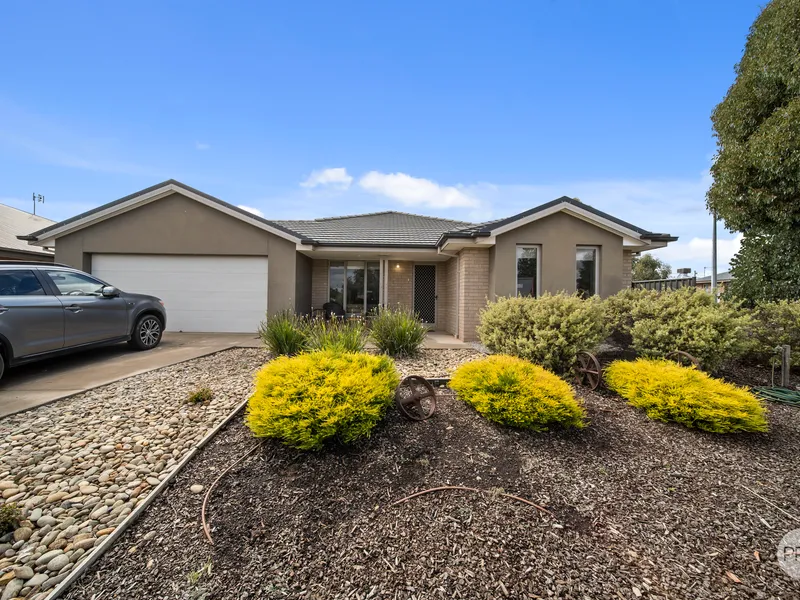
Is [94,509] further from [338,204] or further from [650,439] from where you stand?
[338,204]

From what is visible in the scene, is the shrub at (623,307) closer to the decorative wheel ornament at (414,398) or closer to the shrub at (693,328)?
the shrub at (693,328)

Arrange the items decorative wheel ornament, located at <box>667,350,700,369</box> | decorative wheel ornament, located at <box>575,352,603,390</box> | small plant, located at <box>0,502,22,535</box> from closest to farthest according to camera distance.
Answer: small plant, located at <box>0,502,22,535</box> < decorative wheel ornament, located at <box>575,352,603,390</box> < decorative wheel ornament, located at <box>667,350,700,369</box>

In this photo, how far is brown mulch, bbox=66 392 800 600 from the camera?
1788 millimetres

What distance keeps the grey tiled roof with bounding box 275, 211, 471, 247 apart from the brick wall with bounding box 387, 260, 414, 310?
119cm

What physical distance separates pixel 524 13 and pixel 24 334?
10794 millimetres

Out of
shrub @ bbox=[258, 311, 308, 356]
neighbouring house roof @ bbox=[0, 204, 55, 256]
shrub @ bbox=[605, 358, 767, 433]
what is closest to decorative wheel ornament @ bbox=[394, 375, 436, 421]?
shrub @ bbox=[605, 358, 767, 433]

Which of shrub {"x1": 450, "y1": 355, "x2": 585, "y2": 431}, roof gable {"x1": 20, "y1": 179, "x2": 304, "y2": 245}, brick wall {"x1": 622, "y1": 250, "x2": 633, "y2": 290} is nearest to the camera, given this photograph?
shrub {"x1": 450, "y1": 355, "x2": 585, "y2": 431}

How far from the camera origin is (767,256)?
9211 mm

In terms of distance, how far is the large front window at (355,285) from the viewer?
11594mm

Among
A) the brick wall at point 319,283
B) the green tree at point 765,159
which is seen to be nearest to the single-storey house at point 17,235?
the brick wall at point 319,283

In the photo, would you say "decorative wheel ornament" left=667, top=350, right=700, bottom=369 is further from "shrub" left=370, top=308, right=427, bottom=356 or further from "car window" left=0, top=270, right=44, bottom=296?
"car window" left=0, top=270, right=44, bottom=296

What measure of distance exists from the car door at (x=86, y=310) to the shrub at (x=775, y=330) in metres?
11.1

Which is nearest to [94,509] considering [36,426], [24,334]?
[36,426]

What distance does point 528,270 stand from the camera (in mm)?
8570
